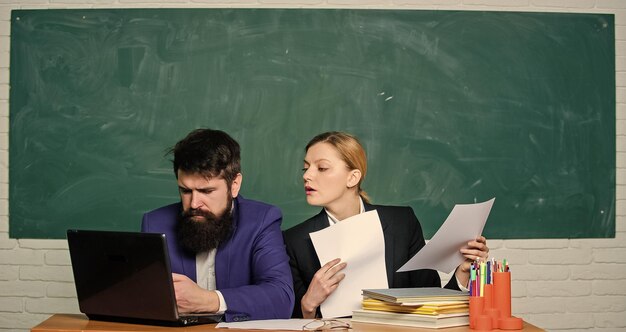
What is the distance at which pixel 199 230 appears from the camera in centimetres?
281

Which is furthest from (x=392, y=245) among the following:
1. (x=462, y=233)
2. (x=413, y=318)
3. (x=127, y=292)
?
(x=127, y=292)

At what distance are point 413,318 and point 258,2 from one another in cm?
230

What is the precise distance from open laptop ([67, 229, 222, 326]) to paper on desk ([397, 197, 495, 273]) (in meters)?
0.66

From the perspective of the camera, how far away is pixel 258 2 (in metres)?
4.27

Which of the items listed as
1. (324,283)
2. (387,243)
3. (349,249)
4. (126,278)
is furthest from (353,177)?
(126,278)

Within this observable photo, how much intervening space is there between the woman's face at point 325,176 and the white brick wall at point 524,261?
1.32 metres

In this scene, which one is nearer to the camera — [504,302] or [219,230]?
[504,302]

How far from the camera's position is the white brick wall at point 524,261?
4.22m

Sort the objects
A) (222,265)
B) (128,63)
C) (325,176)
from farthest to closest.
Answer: (128,63), (325,176), (222,265)

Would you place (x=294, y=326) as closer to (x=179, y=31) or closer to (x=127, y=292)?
(x=127, y=292)

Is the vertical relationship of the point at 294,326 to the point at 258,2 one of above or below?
below

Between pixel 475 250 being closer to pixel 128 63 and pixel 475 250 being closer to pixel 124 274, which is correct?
pixel 124 274

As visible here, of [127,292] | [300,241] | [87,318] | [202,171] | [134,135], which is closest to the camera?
[127,292]

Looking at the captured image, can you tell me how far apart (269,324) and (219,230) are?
50cm
